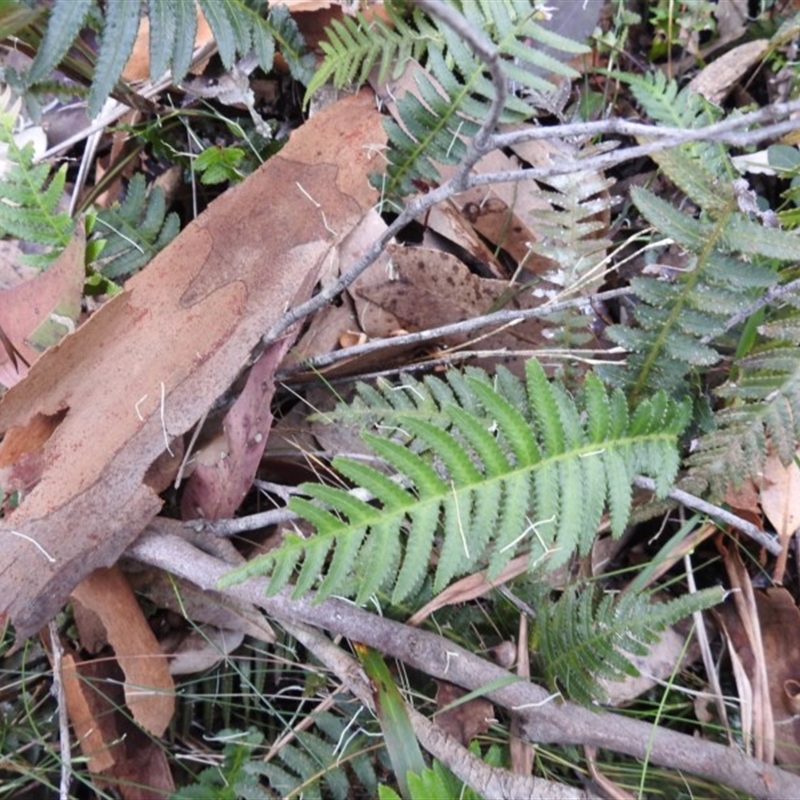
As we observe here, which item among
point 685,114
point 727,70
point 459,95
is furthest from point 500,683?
point 727,70

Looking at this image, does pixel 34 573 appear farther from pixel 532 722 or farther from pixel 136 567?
pixel 532 722

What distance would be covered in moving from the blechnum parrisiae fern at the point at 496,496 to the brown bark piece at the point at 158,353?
363 millimetres

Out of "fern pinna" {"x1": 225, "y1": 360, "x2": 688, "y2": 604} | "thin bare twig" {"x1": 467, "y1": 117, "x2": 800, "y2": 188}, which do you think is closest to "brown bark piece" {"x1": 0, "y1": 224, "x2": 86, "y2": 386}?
"fern pinna" {"x1": 225, "y1": 360, "x2": 688, "y2": 604}

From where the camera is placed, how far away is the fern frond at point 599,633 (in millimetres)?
1430

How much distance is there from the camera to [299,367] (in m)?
1.73

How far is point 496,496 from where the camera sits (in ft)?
4.41

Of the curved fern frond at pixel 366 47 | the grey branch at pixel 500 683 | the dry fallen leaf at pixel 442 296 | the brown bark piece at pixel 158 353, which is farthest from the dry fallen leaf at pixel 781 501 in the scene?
the curved fern frond at pixel 366 47

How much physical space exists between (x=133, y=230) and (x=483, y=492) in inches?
39.2

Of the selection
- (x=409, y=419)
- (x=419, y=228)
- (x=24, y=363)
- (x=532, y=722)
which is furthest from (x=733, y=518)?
(x=24, y=363)

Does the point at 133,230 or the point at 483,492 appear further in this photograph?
the point at 133,230

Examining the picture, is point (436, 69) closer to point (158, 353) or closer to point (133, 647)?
point (158, 353)

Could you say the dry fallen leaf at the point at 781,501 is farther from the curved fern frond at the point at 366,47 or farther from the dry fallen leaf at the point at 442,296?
the curved fern frond at the point at 366,47

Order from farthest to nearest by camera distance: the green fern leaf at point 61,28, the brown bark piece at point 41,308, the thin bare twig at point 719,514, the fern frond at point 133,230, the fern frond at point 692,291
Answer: the fern frond at point 133,230 < the brown bark piece at point 41,308 < the thin bare twig at point 719,514 < the fern frond at point 692,291 < the green fern leaf at point 61,28

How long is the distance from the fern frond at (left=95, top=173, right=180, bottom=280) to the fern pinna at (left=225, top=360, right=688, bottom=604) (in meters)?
0.78
